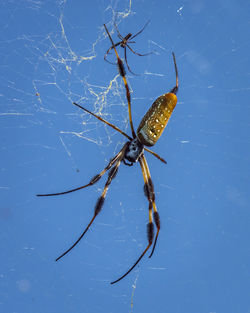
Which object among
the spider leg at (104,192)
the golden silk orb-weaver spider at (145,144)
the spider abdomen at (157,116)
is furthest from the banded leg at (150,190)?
the spider abdomen at (157,116)

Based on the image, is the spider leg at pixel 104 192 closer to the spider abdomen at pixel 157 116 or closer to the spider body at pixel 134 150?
the spider body at pixel 134 150

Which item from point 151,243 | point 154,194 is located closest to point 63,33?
point 154,194

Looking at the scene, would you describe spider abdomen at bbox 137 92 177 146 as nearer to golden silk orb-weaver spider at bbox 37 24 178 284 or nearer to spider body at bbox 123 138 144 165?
golden silk orb-weaver spider at bbox 37 24 178 284

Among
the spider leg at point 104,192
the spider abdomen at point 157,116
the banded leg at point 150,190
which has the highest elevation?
the spider abdomen at point 157,116

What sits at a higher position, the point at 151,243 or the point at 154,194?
the point at 154,194

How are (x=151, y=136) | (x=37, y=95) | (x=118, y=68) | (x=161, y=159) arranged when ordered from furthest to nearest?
1. (x=37, y=95)
2. (x=161, y=159)
3. (x=151, y=136)
4. (x=118, y=68)

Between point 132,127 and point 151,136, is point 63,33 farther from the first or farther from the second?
point 151,136
